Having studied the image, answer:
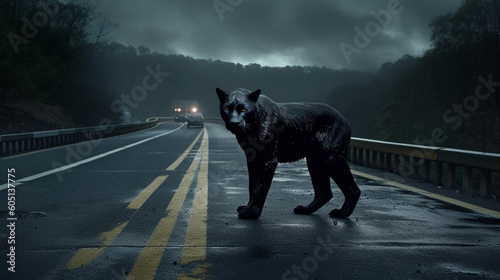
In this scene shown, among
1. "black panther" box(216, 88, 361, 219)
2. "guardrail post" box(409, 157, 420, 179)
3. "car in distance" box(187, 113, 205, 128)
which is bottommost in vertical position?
"car in distance" box(187, 113, 205, 128)

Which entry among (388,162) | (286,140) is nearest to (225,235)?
(286,140)

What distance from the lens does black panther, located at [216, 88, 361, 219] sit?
19.3 ft

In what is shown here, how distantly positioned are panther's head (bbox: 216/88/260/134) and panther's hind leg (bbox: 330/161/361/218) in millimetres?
1293

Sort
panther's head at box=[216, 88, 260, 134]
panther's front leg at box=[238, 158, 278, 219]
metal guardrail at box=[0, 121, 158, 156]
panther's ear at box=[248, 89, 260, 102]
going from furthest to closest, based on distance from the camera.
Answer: metal guardrail at box=[0, 121, 158, 156] → panther's front leg at box=[238, 158, 278, 219] → panther's ear at box=[248, 89, 260, 102] → panther's head at box=[216, 88, 260, 134]

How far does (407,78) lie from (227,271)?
298 feet

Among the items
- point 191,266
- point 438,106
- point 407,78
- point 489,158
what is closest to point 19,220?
point 191,266

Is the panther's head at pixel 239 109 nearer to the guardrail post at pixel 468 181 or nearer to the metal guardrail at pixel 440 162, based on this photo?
the metal guardrail at pixel 440 162

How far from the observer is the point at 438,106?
246ft

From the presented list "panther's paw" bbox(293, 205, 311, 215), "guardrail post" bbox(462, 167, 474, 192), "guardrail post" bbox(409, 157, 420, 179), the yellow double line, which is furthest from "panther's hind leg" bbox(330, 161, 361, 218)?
"guardrail post" bbox(409, 157, 420, 179)

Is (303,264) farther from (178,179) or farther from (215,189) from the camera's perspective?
(178,179)

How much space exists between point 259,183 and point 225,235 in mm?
853

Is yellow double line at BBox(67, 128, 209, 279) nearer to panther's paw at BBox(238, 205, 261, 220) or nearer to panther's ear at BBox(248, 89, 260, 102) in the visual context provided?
panther's paw at BBox(238, 205, 261, 220)

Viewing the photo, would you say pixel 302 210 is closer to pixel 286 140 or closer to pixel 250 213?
pixel 250 213

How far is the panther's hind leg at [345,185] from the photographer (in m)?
6.53
